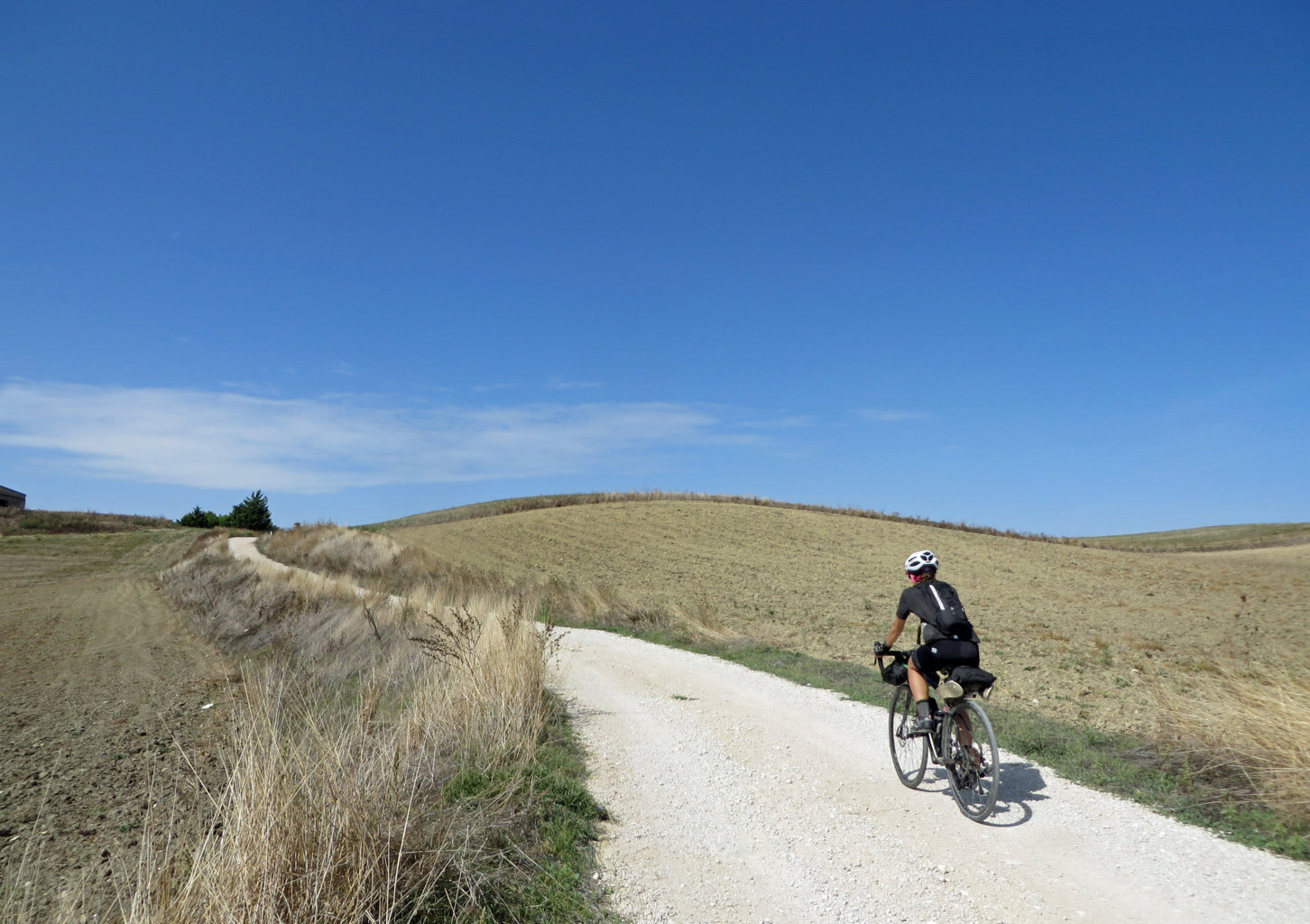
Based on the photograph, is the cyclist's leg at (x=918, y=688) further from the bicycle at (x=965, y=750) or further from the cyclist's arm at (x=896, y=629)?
the cyclist's arm at (x=896, y=629)

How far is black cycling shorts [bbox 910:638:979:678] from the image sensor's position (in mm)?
5676

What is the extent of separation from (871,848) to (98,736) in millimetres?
10299

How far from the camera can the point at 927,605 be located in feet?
19.4

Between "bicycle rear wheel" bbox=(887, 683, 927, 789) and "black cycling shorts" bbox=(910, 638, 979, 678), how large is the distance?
1.87 feet

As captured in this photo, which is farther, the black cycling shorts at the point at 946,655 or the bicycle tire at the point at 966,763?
the black cycling shorts at the point at 946,655

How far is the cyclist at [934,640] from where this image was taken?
5.70 m

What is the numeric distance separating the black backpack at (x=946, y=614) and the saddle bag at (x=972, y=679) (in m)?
0.29

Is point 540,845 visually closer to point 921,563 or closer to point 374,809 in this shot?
point 374,809

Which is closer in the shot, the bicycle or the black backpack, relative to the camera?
the bicycle

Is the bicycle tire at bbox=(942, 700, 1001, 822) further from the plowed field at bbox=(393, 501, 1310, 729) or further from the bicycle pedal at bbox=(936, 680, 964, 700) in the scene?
the plowed field at bbox=(393, 501, 1310, 729)

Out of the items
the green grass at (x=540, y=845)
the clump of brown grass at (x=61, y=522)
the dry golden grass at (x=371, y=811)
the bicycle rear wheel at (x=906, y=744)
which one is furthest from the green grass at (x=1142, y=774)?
the clump of brown grass at (x=61, y=522)

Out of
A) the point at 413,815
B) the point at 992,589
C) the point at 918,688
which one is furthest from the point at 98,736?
the point at 992,589

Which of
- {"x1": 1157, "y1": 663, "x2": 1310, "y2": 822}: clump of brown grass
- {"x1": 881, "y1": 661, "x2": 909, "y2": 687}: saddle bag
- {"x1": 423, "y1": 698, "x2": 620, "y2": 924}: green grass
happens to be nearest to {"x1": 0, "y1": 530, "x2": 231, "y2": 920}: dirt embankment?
{"x1": 423, "y1": 698, "x2": 620, "y2": 924}: green grass

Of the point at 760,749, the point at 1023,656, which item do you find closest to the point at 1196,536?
the point at 1023,656
